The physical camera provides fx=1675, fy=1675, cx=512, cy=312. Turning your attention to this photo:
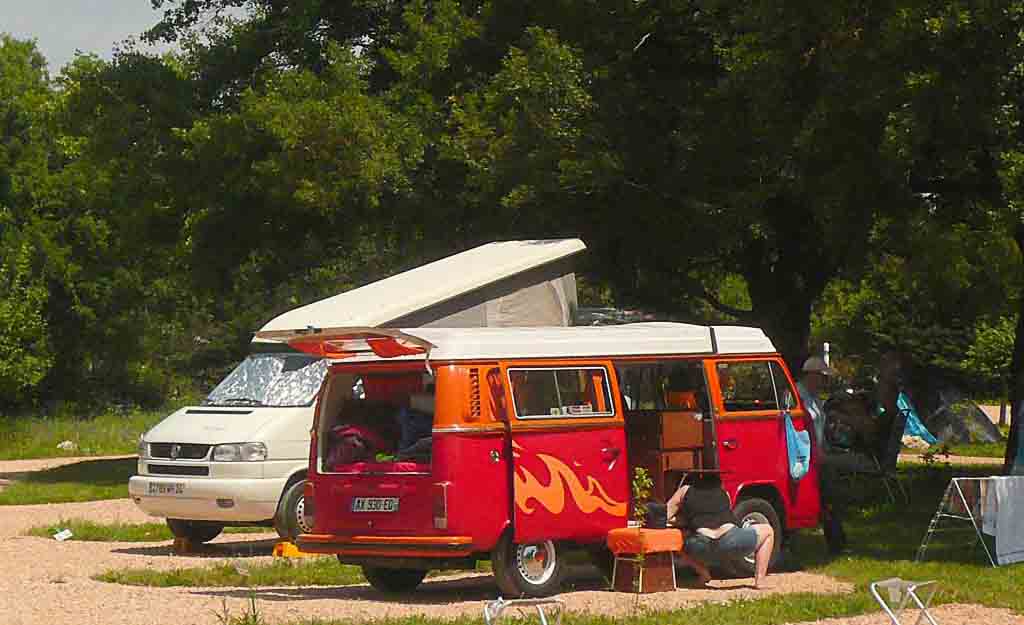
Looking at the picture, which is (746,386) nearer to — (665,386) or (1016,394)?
(665,386)

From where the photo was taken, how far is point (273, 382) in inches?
703

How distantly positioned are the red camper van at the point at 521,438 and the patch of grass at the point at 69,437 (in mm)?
25645

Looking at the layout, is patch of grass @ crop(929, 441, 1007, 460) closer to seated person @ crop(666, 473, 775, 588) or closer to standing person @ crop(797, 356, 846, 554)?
standing person @ crop(797, 356, 846, 554)

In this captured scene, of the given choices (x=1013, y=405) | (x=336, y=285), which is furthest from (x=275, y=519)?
(x=336, y=285)

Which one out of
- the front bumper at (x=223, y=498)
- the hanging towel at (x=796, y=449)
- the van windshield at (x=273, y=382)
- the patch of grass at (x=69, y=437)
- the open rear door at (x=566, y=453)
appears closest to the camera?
the open rear door at (x=566, y=453)

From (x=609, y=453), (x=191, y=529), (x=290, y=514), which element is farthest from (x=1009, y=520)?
(x=191, y=529)

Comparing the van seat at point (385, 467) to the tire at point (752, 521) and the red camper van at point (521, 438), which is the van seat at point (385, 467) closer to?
the red camper van at point (521, 438)

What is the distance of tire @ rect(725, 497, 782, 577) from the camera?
46.8ft

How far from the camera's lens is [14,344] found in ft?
181

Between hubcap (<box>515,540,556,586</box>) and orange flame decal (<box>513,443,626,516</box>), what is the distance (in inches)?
12.2

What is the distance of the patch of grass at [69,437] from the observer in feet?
127

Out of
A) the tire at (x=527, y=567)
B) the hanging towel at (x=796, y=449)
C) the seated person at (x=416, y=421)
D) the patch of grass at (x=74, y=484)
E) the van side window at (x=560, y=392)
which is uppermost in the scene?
the van side window at (x=560, y=392)

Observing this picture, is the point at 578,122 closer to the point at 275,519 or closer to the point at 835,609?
the point at 275,519

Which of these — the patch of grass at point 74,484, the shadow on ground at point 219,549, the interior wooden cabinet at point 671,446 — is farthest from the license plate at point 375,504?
the patch of grass at point 74,484
